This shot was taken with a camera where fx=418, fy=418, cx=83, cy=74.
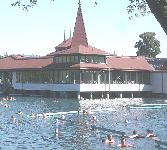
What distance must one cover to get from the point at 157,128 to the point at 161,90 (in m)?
45.9

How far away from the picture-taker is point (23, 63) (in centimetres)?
9125

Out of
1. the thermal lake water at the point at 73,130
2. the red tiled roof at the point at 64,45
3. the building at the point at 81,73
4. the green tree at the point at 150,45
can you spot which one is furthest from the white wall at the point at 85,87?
the green tree at the point at 150,45

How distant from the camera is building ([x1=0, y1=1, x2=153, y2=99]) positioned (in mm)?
75188

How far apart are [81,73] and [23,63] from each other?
70.1 ft

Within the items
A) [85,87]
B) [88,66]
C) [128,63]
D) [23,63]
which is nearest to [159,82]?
[128,63]

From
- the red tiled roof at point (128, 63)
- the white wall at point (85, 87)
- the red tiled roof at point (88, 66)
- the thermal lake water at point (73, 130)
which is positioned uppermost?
the red tiled roof at point (128, 63)

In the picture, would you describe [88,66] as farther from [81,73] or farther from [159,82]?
[159,82]

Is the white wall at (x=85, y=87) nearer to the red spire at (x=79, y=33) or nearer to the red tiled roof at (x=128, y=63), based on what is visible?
the red tiled roof at (x=128, y=63)

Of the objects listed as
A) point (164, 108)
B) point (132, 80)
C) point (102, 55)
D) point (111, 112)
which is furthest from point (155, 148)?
point (132, 80)

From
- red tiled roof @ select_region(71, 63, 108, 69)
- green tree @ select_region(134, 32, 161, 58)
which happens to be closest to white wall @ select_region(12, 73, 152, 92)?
red tiled roof @ select_region(71, 63, 108, 69)

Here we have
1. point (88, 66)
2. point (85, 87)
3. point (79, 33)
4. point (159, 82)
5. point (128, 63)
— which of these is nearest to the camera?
point (85, 87)

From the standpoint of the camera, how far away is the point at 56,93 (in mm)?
80250

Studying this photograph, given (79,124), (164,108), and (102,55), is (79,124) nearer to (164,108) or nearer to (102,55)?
(164,108)

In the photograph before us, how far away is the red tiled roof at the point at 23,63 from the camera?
8538 cm
